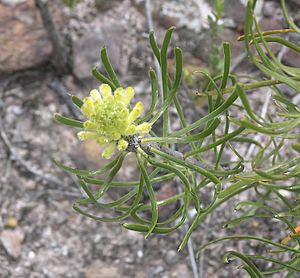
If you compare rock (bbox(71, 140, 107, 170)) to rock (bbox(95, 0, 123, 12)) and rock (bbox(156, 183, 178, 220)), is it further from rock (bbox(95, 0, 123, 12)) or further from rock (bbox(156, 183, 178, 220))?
rock (bbox(95, 0, 123, 12))

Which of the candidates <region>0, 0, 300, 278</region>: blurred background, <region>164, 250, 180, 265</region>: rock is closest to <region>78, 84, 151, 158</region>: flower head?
<region>0, 0, 300, 278</region>: blurred background

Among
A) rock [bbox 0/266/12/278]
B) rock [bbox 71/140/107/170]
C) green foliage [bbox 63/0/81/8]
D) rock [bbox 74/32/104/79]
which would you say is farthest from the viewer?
green foliage [bbox 63/0/81/8]

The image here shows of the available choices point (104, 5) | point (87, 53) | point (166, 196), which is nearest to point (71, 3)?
point (104, 5)

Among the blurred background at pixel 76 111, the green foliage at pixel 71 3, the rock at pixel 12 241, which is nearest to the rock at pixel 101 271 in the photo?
the blurred background at pixel 76 111

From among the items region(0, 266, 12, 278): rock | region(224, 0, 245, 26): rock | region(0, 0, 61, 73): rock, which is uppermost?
region(224, 0, 245, 26): rock

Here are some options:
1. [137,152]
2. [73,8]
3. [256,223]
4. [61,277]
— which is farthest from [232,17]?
[137,152]

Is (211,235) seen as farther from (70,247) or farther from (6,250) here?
(6,250)

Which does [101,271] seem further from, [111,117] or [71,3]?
[111,117]
